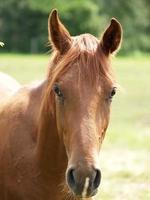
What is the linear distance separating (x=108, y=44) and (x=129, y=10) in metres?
48.4

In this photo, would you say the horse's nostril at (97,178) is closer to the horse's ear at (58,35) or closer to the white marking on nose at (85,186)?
the white marking on nose at (85,186)

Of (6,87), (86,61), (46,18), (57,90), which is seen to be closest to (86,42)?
(86,61)

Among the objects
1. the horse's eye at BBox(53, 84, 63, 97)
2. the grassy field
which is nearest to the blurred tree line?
the grassy field

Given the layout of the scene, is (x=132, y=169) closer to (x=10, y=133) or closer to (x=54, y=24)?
(x=10, y=133)

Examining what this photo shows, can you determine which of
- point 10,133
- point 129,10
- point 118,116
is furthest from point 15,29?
point 10,133

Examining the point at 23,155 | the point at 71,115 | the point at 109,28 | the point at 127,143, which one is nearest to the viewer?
the point at 71,115

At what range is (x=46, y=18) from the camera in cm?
4228

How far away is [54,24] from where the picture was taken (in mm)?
4047

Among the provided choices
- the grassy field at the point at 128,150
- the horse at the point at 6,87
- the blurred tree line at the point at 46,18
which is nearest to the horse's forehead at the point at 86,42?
the grassy field at the point at 128,150

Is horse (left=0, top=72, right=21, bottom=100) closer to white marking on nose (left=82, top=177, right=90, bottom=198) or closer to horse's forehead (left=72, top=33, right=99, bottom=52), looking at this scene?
horse's forehead (left=72, top=33, right=99, bottom=52)

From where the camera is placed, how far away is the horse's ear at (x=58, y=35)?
4.04 metres

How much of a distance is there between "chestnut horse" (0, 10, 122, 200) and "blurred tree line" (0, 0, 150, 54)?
3523cm

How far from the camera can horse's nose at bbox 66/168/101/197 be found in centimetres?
346

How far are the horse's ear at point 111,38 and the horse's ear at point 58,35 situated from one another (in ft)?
0.85
